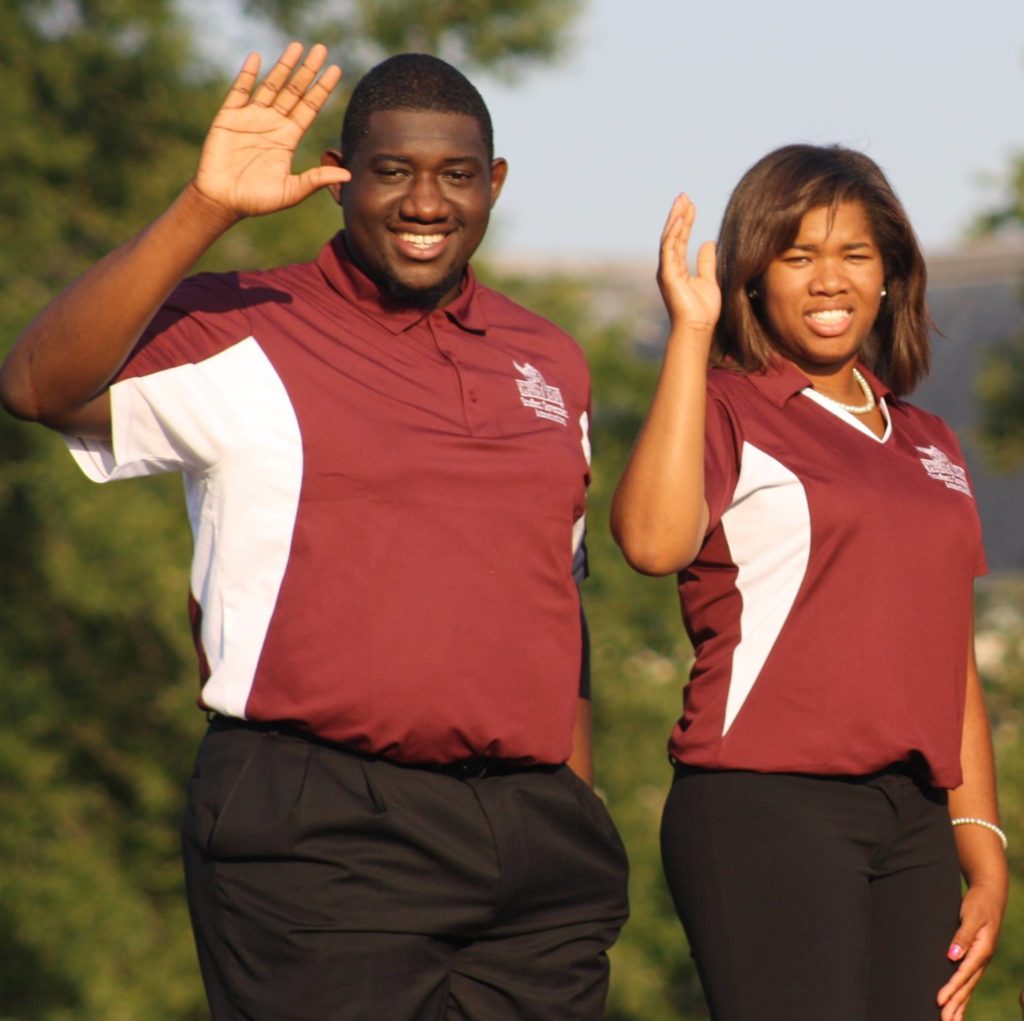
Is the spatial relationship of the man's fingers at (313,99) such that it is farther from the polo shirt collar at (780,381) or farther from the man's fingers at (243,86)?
the polo shirt collar at (780,381)

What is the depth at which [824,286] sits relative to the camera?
336 cm

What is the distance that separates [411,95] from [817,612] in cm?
99

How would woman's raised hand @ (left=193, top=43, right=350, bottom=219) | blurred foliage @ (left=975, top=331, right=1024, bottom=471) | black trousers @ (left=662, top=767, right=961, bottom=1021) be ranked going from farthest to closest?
blurred foliage @ (left=975, top=331, right=1024, bottom=471) < black trousers @ (left=662, top=767, right=961, bottom=1021) < woman's raised hand @ (left=193, top=43, right=350, bottom=219)

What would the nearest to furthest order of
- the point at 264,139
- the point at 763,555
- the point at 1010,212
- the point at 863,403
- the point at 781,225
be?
the point at 264,139, the point at 763,555, the point at 781,225, the point at 863,403, the point at 1010,212

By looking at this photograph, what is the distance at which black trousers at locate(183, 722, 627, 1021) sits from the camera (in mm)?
2840

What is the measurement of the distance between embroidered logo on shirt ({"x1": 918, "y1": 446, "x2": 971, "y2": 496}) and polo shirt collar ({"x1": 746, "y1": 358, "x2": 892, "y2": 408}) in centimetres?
24

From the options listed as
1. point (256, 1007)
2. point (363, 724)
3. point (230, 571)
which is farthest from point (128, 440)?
point (256, 1007)

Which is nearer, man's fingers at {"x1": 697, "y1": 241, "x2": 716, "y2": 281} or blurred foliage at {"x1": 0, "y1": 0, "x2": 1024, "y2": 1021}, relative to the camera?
man's fingers at {"x1": 697, "y1": 241, "x2": 716, "y2": 281}

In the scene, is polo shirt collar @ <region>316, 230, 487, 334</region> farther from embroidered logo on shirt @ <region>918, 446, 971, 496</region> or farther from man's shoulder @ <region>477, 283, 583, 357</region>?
embroidered logo on shirt @ <region>918, 446, 971, 496</region>

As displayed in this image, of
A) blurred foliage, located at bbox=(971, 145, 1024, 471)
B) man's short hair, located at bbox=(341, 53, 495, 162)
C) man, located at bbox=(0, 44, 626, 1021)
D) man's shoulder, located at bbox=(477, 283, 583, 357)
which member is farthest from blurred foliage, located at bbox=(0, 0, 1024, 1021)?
man, located at bbox=(0, 44, 626, 1021)

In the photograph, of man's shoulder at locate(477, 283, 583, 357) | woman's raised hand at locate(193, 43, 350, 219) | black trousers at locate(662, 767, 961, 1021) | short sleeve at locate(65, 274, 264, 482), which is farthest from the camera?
man's shoulder at locate(477, 283, 583, 357)

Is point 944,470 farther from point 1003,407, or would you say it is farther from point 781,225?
point 1003,407

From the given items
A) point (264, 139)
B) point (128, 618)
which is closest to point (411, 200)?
point (264, 139)

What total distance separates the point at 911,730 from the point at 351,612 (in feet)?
2.91
